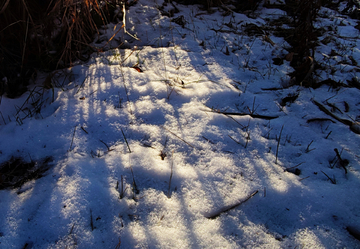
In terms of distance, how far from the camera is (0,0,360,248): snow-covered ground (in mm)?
1027

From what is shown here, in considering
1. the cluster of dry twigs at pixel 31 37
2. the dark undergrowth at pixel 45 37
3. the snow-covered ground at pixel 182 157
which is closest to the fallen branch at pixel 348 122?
the snow-covered ground at pixel 182 157

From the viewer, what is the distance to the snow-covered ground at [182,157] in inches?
40.4

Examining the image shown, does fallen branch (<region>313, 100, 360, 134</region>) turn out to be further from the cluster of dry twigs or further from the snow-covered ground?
the cluster of dry twigs

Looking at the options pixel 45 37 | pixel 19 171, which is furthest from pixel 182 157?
pixel 45 37

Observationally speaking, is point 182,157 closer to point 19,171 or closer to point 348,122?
point 19,171

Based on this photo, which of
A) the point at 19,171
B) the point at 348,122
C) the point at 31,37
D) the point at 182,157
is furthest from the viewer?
the point at 31,37

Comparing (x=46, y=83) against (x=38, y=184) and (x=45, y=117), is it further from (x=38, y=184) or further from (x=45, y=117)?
(x=38, y=184)

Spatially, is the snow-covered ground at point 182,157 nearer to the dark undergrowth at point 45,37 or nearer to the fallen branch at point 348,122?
the fallen branch at point 348,122

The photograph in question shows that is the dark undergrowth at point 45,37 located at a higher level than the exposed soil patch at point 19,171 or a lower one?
higher

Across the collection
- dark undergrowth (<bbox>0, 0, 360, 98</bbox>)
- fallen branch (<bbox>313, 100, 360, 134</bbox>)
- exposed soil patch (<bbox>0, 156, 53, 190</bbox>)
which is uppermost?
dark undergrowth (<bbox>0, 0, 360, 98</bbox>)

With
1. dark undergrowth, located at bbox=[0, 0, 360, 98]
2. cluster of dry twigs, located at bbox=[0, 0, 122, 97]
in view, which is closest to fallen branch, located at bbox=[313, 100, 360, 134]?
dark undergrowth, located at bbox=[0, 0, 360, 98]

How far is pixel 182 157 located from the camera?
1.42 metres

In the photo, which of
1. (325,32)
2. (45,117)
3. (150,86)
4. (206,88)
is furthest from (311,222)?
(325,32)

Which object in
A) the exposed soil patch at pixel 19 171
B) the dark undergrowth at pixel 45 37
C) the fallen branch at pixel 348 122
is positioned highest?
the dark undergrowth at pixel 45 37
